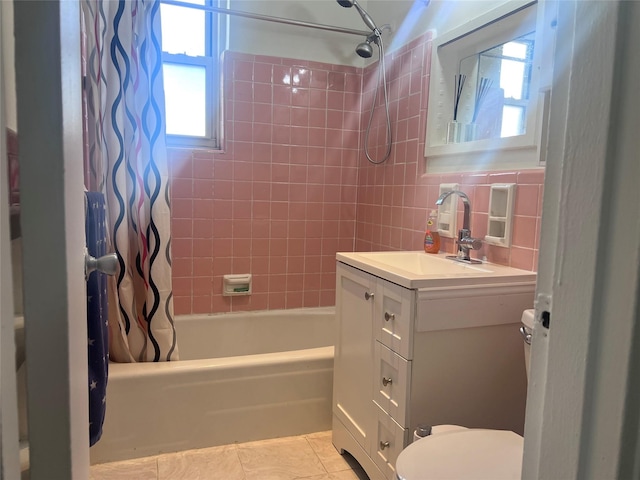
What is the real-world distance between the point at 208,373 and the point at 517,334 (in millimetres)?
1182

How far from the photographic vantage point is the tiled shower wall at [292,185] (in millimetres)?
2418

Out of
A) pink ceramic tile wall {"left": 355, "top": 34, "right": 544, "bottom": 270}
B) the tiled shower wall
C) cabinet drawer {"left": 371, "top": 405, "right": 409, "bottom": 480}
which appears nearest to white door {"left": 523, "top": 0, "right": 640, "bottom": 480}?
cabinet drawer {"left": 371, "top": 405, "right": 409, "bottom": 480}

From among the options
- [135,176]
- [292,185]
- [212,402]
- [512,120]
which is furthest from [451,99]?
[212,402]

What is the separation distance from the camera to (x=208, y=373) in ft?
6.27

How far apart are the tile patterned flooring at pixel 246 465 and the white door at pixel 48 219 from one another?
1.45 m

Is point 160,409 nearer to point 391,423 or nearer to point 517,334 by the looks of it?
point 391,423

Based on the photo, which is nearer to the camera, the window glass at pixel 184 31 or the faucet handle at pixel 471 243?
the faucet handle at pixel 471 243

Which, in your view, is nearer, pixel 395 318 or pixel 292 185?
pixel 395 318

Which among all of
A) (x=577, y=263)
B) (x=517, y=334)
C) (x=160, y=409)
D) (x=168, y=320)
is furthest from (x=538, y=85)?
(x=160, y=409)

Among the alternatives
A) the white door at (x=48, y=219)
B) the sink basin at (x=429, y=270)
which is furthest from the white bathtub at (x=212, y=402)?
the white door at (x=48, y=219)

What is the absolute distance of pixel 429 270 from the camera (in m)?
1.79

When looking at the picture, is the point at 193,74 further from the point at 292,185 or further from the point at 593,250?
the point at 593,250

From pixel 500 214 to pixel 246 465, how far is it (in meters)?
1.37

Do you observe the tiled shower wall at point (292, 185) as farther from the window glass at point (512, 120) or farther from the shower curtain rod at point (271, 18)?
the window glass at point (512, 120)
